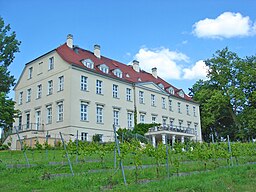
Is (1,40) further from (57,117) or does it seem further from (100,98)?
(100,98)

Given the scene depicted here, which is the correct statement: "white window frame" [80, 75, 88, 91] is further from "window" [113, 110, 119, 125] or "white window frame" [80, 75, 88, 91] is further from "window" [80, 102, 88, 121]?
"window" [113, 110, 119, 125]

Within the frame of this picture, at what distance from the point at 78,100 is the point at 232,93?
25.4 metres

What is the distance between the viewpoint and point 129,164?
15570mm

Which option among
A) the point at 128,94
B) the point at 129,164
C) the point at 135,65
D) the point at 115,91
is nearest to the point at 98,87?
the point at 115,91

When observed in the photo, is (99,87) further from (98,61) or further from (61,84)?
(98,61)

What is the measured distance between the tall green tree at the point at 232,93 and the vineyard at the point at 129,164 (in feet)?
92.8

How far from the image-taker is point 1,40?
29.3 meters

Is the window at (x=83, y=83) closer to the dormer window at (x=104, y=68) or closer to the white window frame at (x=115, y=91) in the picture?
the dormer window at (x=104, y=68)

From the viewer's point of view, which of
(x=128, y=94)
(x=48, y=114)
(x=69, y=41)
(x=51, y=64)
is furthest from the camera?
(x=128, y=94)

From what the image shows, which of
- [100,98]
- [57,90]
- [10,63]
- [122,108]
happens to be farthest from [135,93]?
[10,63]

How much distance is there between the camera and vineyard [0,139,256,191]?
11.1m

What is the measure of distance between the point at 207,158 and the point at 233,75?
37926 mm

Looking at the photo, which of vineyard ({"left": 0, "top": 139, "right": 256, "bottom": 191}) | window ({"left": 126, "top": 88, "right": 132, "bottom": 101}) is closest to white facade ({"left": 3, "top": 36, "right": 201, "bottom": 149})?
window ({"left": 126, "top": 88, "right": 132, "bottom": 101})

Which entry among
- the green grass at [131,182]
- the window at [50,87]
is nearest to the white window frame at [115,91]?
the window at [50,87]
